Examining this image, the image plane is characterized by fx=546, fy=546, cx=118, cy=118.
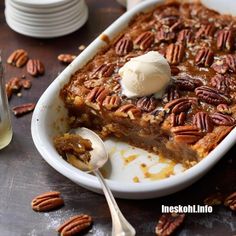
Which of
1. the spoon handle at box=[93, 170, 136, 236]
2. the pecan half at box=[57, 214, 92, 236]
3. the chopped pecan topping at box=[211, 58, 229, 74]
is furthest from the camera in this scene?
the chopped pecan topping at box=[211, 58, 229, 74]

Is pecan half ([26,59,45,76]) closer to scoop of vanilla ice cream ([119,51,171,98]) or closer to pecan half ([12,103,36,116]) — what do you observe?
pecan half ([12,103,36,116])

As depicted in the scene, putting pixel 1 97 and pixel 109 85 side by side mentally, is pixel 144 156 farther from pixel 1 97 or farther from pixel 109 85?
pixel 1 97

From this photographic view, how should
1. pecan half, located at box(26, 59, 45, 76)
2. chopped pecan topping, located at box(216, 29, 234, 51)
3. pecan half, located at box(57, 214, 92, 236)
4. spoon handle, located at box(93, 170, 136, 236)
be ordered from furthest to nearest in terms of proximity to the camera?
pecan half, located at box(26, 59, 45, 76), chopped pecan topping, located at box(216, 29, 234, 51), pecan half, located at box(57, 214, 92, 236), spoon handle, located at box(93, 170, 136, 236)

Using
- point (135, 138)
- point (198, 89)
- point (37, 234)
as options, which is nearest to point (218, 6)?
point (198, 89)

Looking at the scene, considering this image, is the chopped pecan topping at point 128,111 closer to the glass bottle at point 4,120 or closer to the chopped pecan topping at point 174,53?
the chopped pecan topping at point 174,53

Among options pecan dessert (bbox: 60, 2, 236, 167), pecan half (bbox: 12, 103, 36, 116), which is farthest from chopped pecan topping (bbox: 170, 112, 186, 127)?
pecan half (bbox: 12, 103, 36, 116)

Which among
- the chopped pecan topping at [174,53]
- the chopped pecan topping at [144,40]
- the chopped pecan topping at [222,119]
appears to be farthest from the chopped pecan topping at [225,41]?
the chopped pecan topping at [222,119]

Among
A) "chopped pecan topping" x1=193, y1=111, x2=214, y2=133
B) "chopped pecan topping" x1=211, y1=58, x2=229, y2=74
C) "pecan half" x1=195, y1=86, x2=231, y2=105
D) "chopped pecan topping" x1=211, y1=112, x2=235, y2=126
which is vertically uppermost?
"chopped pecan topping" x1=211, y1=58, x2=229, y2=74
